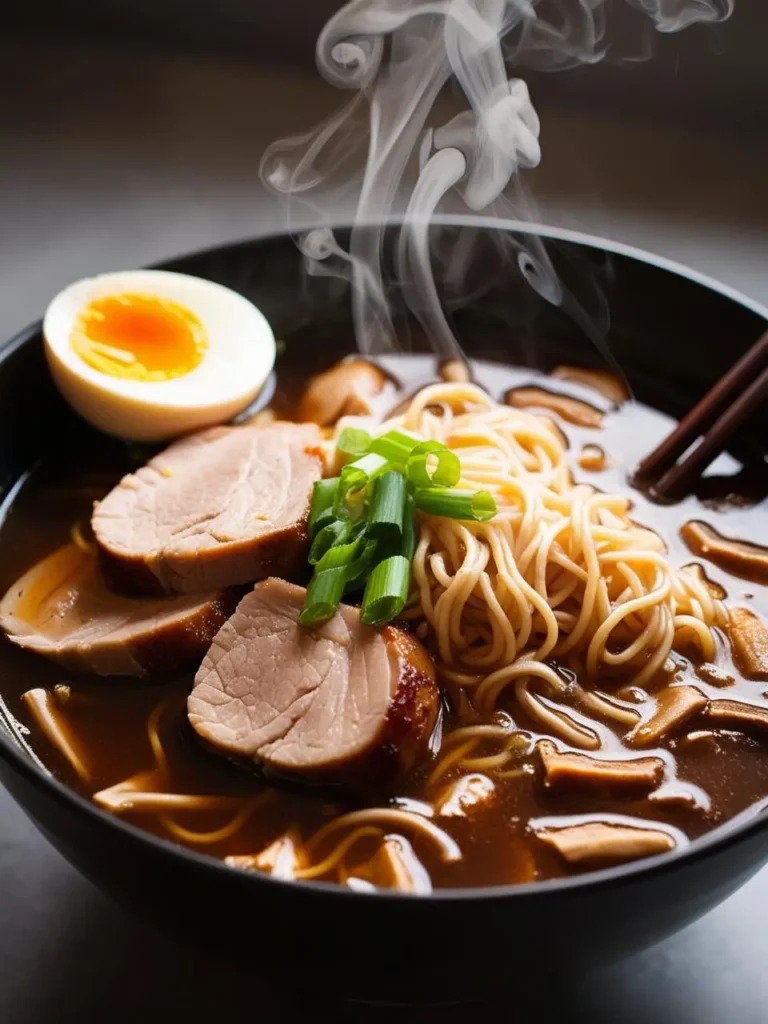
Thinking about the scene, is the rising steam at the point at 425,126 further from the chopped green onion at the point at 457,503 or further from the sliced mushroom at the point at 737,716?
the sliced mushroom at the point at 737,716

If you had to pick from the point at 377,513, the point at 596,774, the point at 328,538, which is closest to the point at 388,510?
the point at 377,513

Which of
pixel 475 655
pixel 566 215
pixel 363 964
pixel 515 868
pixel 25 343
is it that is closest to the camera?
pixel 363 964

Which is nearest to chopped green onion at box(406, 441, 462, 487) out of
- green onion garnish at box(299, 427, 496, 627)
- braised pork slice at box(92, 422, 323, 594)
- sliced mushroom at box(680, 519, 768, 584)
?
green onion garnish at box(299, 427, 496, 627)

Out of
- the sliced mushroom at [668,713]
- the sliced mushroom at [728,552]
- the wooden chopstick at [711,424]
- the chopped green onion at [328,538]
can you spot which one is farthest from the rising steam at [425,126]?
the sliced mushroom at [668,713]

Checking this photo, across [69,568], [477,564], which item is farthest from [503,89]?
[69,568]

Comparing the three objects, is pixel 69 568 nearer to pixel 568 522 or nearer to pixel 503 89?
pixel 568 522

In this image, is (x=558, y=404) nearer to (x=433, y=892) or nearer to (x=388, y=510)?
(x=388, y=510)

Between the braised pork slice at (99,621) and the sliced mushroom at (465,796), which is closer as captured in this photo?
the sliced mushroom at (465,796)
